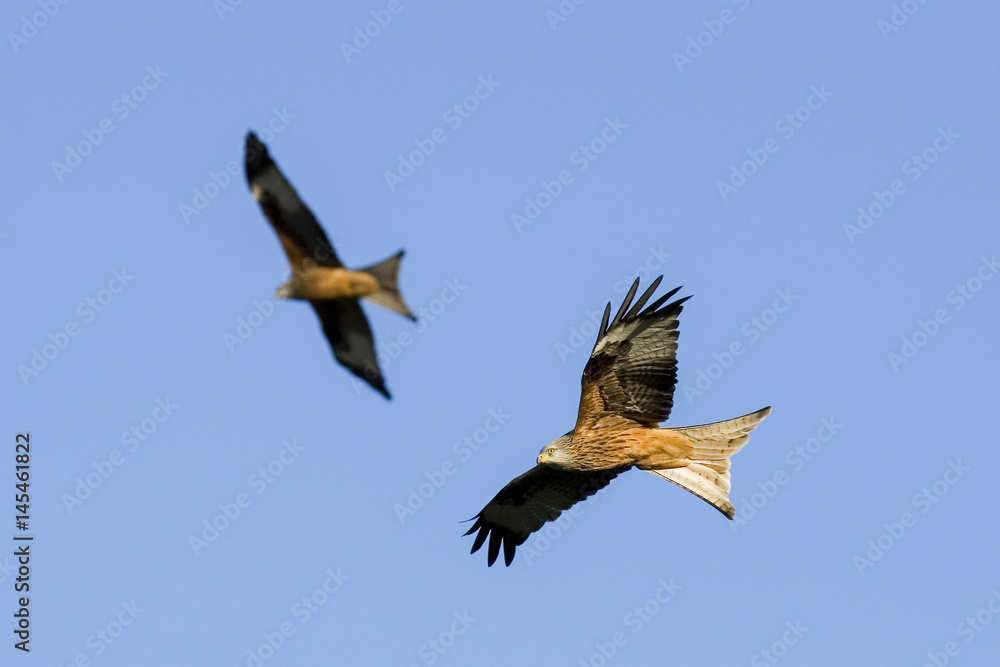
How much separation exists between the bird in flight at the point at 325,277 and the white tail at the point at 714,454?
14.8 feet

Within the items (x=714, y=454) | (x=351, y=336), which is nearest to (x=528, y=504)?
(x=714, y=454)

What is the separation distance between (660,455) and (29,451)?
778cm

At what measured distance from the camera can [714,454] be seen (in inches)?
530

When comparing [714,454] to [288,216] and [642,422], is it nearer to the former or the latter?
[642,422]

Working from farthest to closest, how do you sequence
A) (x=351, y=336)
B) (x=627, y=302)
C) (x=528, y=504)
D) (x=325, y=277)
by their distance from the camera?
(x=528, y=504), (x=627, y=302), (x=351, y=336), (x=325, y=277)

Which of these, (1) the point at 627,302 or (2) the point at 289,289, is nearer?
(2) the point at 289,289

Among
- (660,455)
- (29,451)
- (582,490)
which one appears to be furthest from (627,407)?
(29,451)

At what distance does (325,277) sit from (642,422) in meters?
4.88

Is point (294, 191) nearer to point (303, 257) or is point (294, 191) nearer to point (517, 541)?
point (303, 257)

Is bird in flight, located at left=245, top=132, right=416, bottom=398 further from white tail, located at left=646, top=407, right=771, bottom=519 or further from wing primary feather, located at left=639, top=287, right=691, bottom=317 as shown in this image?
white tail, located at left=646, top=407, right=771, bottom=519

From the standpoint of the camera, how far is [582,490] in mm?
14625

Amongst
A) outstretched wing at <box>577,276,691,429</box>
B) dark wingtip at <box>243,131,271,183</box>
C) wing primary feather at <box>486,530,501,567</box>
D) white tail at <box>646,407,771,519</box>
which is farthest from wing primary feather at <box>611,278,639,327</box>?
dark wingtip at <box>243,131,271,183</box>

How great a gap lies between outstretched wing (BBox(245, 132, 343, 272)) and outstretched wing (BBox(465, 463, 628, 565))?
520 centimetres

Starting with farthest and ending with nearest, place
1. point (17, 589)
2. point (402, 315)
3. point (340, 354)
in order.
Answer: point (17, 589)
point (340, 354)
point (402, 315)
